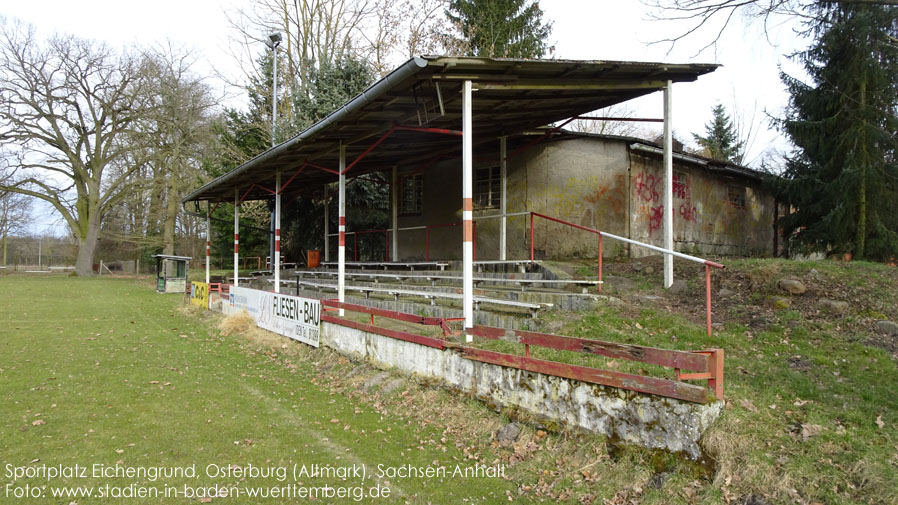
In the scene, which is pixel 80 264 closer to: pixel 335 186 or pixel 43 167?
pixel 43 167

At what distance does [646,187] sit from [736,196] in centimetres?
498

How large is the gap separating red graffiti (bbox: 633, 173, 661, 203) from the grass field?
3.24 m

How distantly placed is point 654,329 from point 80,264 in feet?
123

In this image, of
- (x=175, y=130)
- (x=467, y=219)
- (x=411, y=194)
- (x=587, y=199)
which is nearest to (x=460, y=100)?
(x=467, y=219)

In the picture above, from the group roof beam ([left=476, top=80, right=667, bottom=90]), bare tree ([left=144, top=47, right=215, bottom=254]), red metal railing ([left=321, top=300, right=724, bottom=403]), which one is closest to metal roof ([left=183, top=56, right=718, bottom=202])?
roof beam ([left=476, top=80, right=667, bottom=90])

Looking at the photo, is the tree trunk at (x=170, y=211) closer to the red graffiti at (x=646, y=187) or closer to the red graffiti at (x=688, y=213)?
the red graffiti at (x=646, y=187)

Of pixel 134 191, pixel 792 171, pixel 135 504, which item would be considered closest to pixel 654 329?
pixel 135 504

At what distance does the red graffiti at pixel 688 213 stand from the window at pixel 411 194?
7.52 metres

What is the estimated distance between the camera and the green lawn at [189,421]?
431 centimetres

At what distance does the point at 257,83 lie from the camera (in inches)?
1043

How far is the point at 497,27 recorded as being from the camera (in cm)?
2308

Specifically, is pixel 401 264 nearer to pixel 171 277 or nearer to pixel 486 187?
pixel 486 187

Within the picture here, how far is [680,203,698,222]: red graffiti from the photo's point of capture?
13.2 meters

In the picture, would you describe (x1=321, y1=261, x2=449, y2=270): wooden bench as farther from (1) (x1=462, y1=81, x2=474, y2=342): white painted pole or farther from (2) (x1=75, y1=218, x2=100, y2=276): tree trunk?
(2) (x1=75, y1=218, x2=100, y2=276): tree trunk
